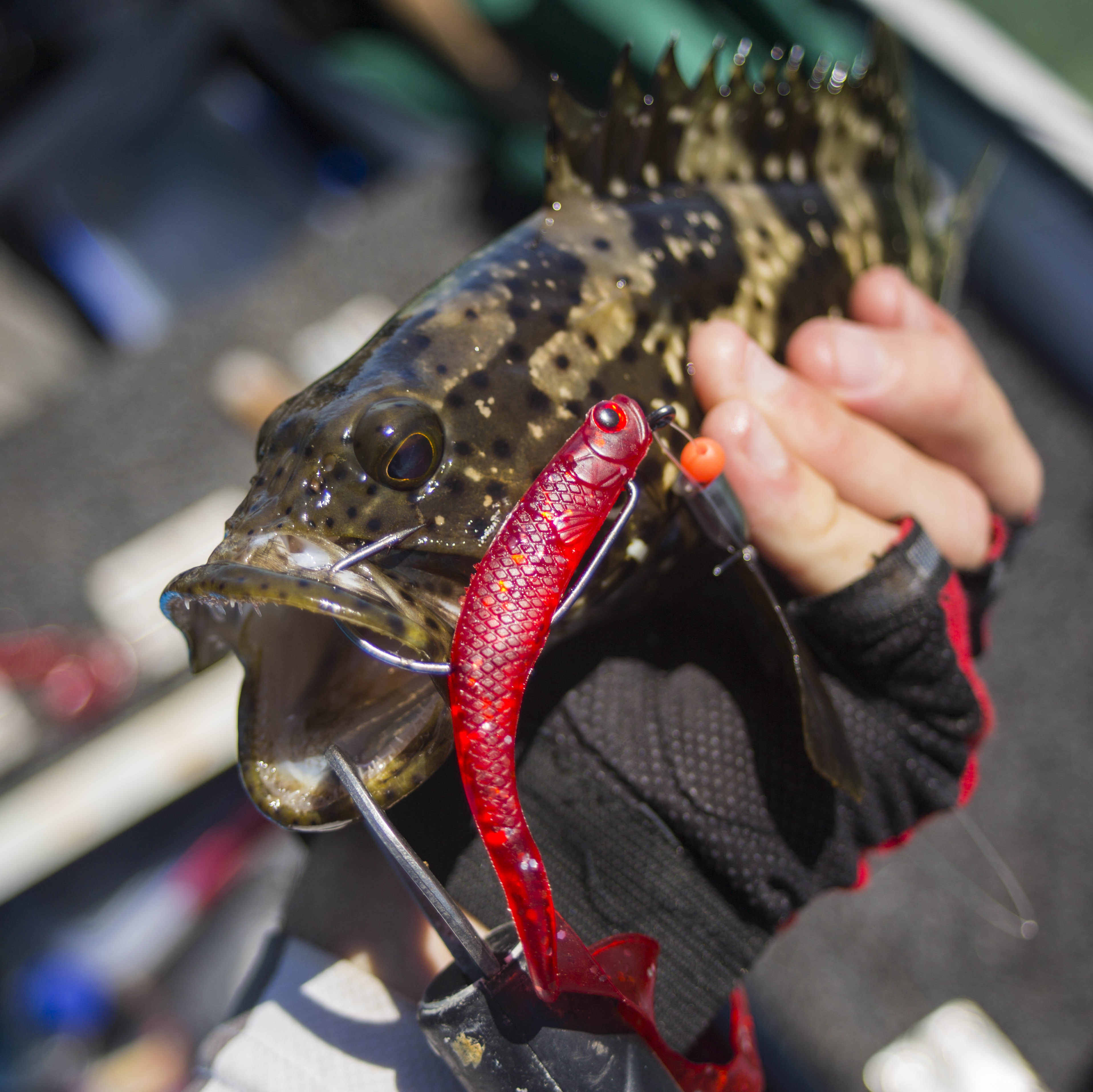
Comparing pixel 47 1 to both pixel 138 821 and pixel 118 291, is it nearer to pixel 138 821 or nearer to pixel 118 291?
pixel 118 291

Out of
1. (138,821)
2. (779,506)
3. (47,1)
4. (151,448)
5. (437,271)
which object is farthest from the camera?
(47,1)

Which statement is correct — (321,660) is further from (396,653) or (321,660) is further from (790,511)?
(790,511)

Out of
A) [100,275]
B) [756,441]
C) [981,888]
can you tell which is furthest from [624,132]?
[100,275]

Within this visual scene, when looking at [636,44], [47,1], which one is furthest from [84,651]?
[47,1]

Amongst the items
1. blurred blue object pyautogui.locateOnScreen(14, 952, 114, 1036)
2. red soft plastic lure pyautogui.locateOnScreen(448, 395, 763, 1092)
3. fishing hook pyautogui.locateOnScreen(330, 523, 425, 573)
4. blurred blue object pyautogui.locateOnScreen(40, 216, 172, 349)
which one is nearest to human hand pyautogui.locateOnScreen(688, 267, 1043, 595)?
red soft plastic lure pyautogui.locateOnScreen(448, 395, 763, 1092)

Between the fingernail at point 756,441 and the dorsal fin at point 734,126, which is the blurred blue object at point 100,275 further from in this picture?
the fingernail at point 756,441

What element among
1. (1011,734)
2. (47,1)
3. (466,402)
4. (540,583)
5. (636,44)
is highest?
(47,1)
